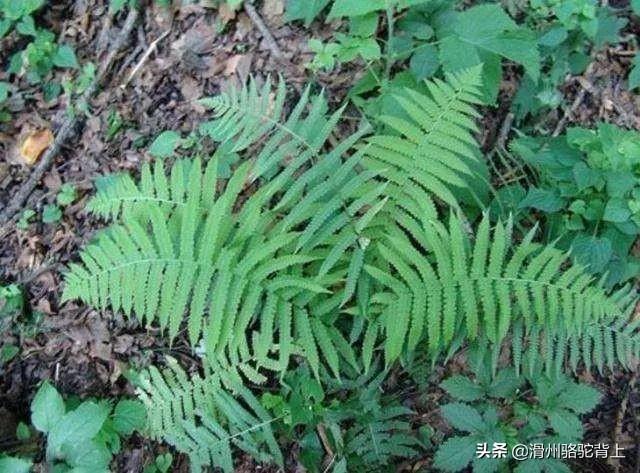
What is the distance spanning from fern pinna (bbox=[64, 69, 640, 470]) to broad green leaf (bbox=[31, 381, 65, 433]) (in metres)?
0.35

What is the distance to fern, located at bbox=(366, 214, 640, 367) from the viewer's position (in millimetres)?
2518

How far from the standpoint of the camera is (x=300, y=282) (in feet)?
8.59

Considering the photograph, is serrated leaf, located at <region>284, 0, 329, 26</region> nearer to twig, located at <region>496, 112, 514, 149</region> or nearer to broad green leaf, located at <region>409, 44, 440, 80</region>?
broad green leaf, located at <region>409, 44, 440, 80</region>

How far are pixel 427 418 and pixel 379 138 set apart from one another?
3.94 ft

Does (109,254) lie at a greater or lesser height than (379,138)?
lesser

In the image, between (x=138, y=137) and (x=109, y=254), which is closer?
(x=109, y=254)

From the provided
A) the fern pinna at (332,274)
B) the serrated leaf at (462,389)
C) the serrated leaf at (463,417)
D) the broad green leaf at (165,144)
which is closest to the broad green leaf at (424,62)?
the fern pinna at (332,274)

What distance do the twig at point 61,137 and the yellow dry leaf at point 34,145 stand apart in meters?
0.05

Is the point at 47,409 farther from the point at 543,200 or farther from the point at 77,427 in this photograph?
the point at 543,200

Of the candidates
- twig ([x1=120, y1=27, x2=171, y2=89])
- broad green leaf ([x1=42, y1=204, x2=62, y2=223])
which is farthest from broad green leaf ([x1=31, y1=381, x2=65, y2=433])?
twig ([x1=120, y1=27, x2=171, y2=89])

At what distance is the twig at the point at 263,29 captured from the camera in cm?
339

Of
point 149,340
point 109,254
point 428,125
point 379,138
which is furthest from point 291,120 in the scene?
point 149,340

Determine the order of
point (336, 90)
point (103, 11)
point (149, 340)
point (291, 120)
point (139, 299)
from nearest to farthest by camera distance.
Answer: point (139, 299), point (291, 120), point (149, 340), point (336, 90), point (103, 11)

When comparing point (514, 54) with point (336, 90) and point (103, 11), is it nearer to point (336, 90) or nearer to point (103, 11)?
point (336, 90)
